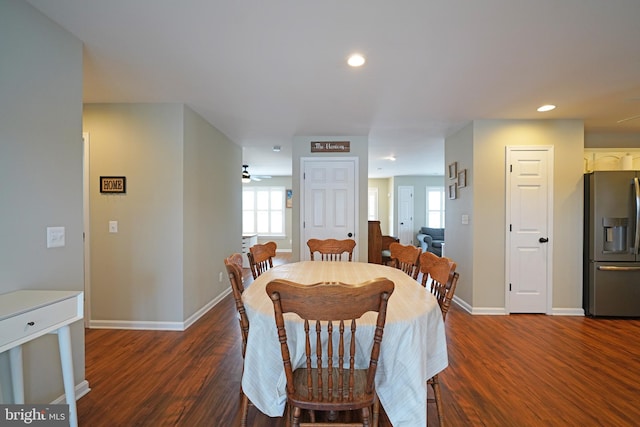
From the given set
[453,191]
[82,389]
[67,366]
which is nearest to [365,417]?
[67,366]

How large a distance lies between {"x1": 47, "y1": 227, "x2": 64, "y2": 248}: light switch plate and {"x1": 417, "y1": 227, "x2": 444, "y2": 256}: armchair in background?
Result: 7343 mm

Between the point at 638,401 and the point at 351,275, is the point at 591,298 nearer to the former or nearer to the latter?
the point at 638,401

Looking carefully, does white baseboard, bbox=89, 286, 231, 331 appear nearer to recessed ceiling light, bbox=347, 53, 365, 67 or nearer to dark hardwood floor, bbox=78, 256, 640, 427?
dark hardwood floor, bbox=78, 256, 640, 427

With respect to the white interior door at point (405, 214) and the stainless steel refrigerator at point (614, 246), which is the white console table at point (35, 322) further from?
the white interior door at point (405, 214)

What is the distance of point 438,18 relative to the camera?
5.63 feet

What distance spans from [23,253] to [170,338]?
164 centimetres

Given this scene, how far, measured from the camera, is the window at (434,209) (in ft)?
29.3

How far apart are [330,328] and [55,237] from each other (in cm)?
187

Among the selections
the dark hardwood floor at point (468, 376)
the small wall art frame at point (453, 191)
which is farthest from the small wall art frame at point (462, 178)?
the dark hardwood floor at point (468, 376)

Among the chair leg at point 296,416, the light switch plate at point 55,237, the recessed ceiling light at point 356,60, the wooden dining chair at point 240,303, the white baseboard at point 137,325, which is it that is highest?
the recessed ceiling light at point 356,60

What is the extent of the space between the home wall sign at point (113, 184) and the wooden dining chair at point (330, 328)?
2775 mm

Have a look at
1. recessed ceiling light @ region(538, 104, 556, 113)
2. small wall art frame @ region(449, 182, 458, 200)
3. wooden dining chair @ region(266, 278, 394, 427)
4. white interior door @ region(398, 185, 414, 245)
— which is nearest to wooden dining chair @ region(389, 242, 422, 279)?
wooden dining chair @ region(266, 278, 394, 427)

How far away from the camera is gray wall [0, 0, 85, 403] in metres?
1.52

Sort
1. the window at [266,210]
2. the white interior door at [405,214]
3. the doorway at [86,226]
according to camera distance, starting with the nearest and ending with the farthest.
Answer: the doorway at [86,226]
the white interior door at [405,214]
the window at [266,210]
